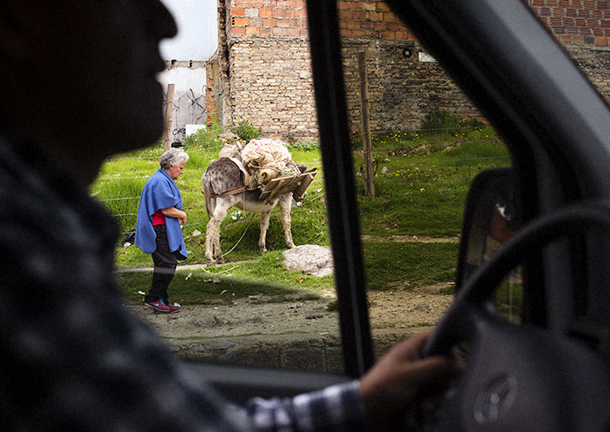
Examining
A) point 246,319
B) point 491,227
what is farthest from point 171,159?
point 491,227

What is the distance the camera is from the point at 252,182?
21.9ft

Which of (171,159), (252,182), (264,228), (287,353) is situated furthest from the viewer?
(264,228)

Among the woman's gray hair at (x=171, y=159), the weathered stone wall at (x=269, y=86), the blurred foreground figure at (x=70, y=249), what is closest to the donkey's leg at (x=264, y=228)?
the weathered stone wall at (x=269, y=86)

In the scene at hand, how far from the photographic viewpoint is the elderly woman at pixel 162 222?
493 cm

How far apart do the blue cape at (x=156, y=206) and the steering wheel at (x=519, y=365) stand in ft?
14.9

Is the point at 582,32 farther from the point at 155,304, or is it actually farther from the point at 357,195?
the point at 155,304

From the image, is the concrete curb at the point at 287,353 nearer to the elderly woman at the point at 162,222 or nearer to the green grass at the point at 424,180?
the green grass at the point at 424,180

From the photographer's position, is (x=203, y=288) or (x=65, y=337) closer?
(x=65, y=337)

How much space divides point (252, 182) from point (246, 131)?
5.77 ft

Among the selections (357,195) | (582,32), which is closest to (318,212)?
(357,195)

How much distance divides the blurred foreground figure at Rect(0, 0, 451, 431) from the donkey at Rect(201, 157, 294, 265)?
6210 millimetres

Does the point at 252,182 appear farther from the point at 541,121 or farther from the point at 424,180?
the point at 541,121

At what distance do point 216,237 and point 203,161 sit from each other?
1.45 m

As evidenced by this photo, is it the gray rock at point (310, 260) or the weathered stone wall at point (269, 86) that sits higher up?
the weathered stone wall at point (269, 86)
